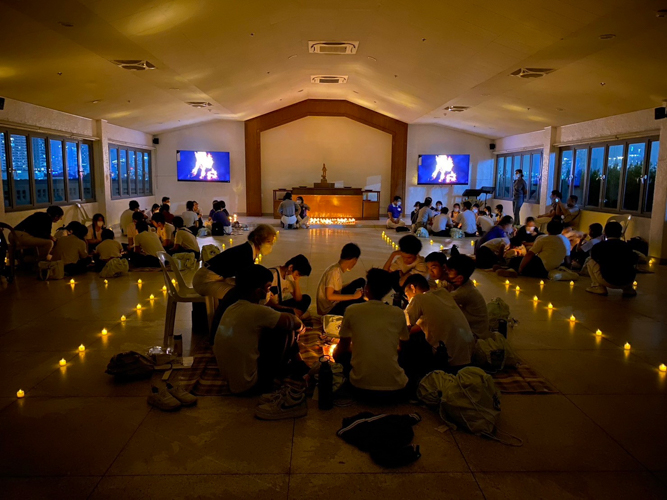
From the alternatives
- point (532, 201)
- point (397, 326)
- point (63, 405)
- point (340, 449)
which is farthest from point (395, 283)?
point (532, 201)

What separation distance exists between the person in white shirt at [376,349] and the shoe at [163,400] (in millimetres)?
1163

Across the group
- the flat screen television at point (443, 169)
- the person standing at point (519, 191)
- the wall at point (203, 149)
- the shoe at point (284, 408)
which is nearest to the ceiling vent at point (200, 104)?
the wall at point (203, 149)

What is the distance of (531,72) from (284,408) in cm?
776

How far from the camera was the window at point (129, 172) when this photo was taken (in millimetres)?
14748

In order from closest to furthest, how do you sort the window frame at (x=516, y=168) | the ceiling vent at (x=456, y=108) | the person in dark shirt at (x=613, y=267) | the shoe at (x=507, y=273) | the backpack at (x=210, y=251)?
the person in dark shirt at (x=613, y=267)
the shoe at (x=507, y=273)
the backpack at (x=210, y=251)
the ceiling vent at (x=456, y=108)
the window frame at (x=516, y=168)

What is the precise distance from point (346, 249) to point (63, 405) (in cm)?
246

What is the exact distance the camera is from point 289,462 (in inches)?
111

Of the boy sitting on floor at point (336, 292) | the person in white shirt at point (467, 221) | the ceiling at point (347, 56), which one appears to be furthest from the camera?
the person in white shirt at point (467, 221)

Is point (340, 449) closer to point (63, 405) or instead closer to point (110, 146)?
point (63, 405)

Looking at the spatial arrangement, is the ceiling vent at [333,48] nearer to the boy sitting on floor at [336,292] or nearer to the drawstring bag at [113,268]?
the drawstring bag at [113,268]

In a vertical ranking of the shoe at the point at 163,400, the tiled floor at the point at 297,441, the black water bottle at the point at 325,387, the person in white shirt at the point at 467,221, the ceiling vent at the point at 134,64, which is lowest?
the tiled floor at the point at 297,441

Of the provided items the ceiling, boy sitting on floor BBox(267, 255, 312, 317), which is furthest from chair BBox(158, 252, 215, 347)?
the ceiling

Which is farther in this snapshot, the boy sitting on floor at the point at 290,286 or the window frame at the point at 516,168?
the window frame at the point at 516,168

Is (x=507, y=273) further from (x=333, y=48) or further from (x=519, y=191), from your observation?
(x=519, y=191)
